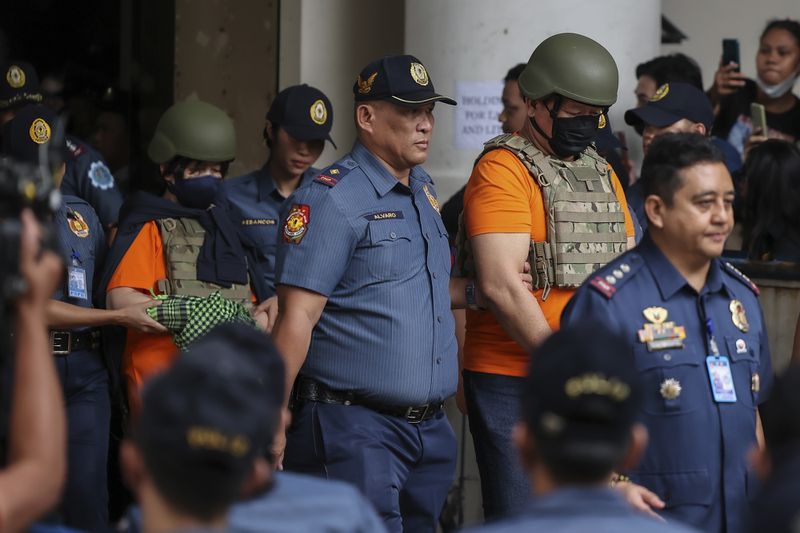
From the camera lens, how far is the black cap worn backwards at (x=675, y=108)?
6.07 m

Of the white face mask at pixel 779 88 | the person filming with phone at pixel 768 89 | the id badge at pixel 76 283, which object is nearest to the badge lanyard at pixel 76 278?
the id badge at pixel 76 283

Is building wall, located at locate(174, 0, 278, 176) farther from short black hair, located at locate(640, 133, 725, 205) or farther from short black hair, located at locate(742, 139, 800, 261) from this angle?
short black hair, located at locate(640, 133, 725, 205)

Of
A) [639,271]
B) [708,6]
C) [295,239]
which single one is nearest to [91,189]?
[295,239]

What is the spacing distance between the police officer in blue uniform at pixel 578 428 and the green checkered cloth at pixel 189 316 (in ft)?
8.60

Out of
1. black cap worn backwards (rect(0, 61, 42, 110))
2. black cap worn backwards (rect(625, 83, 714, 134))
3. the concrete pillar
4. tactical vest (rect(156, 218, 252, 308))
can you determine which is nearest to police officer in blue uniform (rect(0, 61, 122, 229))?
black cap worn backwards (rect(0, 61, 42, 110))

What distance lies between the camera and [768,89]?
731 centimetres

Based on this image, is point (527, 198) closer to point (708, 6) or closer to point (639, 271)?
point (639, 271)

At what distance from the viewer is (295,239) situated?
15.3 feet

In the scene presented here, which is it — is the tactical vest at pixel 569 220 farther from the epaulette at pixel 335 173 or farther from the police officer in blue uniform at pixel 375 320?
the epaulette at pixel 335 173

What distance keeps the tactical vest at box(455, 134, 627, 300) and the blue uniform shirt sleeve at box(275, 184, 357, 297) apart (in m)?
0.60

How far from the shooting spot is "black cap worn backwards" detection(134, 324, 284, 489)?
2.38m

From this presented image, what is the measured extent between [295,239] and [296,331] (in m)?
0.32

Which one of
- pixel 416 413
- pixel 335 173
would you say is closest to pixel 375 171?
pixel 335 173

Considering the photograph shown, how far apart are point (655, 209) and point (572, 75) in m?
0.97
